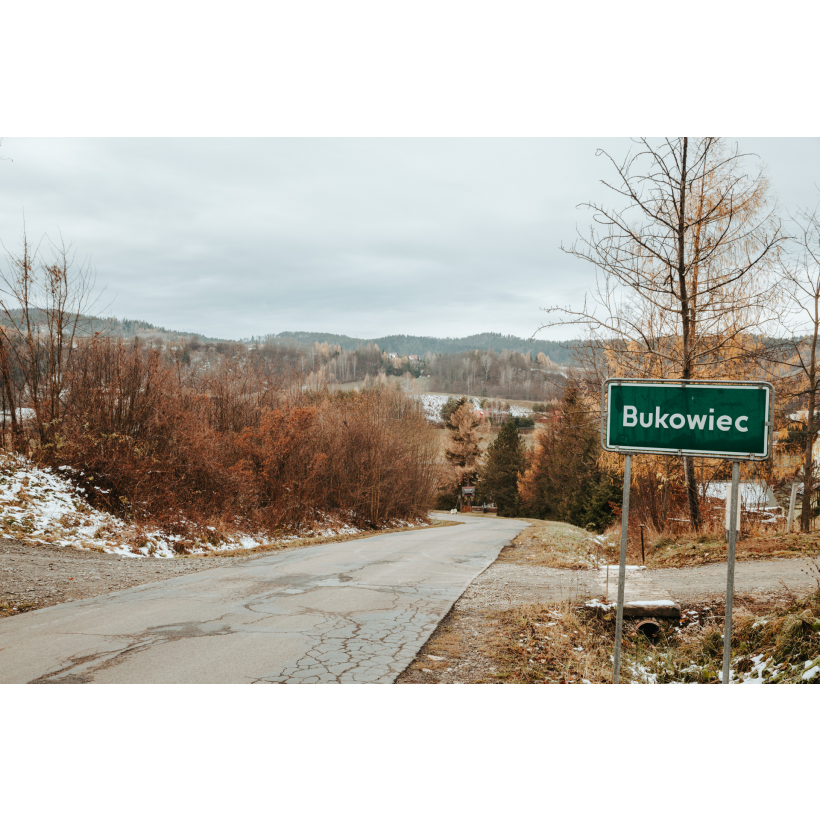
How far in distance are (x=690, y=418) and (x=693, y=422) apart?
0.03 meters

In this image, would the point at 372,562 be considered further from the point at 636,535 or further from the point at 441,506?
the point at 441,506

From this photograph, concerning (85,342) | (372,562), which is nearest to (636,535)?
(372,562)

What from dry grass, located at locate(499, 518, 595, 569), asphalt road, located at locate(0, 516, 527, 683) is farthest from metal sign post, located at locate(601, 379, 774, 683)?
dry grass, located at locate(499, 518, 595, 569)

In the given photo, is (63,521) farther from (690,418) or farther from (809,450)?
(809,450)

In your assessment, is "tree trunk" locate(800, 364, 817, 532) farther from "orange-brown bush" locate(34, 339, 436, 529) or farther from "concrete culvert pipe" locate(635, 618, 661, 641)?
"orange-brown bush" locate(34, 339, 436, 529)

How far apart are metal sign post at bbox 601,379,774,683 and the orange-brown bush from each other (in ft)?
43.8

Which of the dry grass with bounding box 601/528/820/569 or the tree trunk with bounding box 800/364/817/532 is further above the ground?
the tree trunk with bounding box 800/364/817/532

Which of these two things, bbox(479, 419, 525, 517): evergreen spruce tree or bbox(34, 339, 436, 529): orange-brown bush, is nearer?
bbox(34, 339, 436, 529): orange-brown bush

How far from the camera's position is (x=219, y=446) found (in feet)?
59.8

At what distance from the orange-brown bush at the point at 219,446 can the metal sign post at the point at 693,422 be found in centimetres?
1336

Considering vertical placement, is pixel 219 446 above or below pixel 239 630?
above

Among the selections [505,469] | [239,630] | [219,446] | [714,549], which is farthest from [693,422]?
[505,469]

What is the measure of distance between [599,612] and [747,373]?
679cm

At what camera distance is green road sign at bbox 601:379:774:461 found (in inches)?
148
